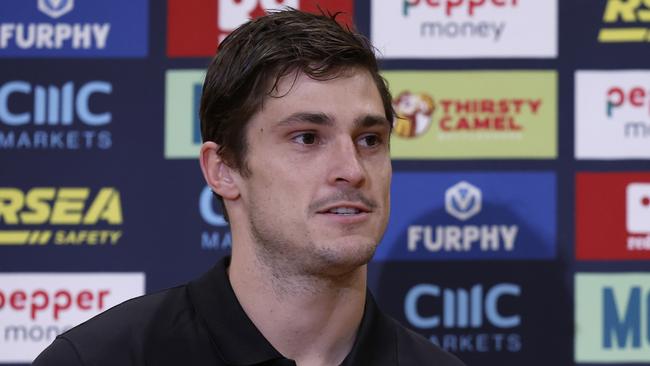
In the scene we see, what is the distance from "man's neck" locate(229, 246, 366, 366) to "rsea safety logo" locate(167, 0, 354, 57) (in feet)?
2.98

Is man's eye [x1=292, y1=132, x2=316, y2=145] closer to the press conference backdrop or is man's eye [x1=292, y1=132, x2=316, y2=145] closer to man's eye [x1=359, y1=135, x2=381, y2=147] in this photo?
man's eye [x1=359, y1=135, x2=381, y2=147]

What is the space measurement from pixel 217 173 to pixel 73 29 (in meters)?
0.92

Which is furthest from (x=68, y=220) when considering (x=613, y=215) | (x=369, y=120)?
(x=613, y=215)

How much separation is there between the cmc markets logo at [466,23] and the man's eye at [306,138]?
0.91m

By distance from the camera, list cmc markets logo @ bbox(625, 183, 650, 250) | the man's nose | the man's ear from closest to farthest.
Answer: the man's nose → the man's ear → cmc markets logo @ bbox(625, 183, 650, 250)

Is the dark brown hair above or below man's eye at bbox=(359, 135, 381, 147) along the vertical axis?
above

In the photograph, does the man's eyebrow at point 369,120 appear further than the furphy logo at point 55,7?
No

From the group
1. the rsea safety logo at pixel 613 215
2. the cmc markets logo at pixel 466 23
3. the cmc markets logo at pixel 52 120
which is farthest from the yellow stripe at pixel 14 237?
the rsea safety logo at pixel 613 215

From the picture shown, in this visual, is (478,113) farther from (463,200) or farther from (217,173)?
(217,173)

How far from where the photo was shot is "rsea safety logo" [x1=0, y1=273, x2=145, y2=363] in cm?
215

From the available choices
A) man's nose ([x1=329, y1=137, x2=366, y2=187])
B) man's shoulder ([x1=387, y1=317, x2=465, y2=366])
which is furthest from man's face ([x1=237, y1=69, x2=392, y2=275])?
man's shoulder ([x1=387, y1=317, x2=465, y2=366])

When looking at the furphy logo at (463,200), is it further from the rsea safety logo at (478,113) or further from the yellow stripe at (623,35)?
the yellow stripe at (623,35)

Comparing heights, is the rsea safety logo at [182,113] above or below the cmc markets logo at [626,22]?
below

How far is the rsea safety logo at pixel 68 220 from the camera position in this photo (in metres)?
2.15
